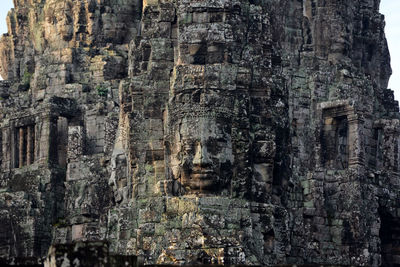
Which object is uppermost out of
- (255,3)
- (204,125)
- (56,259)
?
(255,3)

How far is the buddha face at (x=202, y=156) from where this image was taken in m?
79.6

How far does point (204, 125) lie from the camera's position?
79812 millimetres

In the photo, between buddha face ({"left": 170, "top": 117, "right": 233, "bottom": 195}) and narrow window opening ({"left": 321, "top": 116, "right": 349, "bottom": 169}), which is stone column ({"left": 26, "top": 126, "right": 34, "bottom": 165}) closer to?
narrow window opening ({"left": 321, "top": 116, "right": 349, "bottom": 169})

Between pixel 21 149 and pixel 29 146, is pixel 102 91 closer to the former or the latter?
pixel 29 146

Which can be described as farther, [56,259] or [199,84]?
[199,84]

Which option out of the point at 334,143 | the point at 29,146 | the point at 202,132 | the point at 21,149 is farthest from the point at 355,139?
the point at 21,149

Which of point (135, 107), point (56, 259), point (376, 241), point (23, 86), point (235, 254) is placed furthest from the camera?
point (23, 86)

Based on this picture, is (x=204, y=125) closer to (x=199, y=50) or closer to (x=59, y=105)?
(x=199, y=50)

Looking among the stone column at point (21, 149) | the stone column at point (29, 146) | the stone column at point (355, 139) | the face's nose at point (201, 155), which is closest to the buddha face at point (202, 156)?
the face's nose at point (201, 155)

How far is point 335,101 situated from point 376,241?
685cm

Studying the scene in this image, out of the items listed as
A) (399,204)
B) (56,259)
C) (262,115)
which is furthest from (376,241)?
(56,259)

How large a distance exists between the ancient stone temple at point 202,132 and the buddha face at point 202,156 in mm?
75

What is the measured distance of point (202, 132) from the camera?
79688 millimetres

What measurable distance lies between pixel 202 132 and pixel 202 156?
954mm
